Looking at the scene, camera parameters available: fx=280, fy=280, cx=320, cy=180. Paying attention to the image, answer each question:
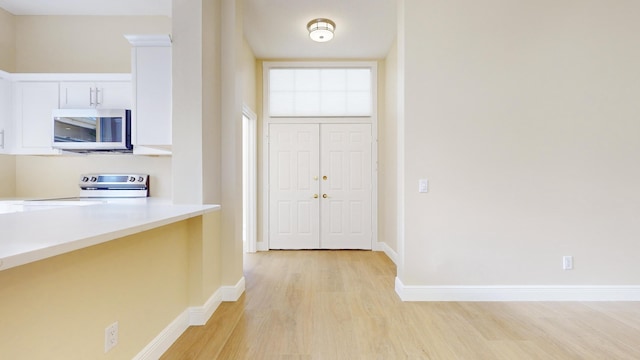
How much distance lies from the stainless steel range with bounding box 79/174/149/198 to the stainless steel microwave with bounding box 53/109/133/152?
440mm

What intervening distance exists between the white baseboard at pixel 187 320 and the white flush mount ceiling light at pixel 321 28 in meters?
2.96

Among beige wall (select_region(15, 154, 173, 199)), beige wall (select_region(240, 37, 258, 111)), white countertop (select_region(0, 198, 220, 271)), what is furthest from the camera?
beige wall (select_region(240, 37, 258, 111))

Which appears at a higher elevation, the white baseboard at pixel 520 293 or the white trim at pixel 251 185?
the white trim at pixel 251 185

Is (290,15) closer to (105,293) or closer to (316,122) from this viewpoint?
(316,122)

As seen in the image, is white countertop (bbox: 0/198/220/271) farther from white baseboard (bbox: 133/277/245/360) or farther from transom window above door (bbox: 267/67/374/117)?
transom window above door (bbox: 267/67/374/117)

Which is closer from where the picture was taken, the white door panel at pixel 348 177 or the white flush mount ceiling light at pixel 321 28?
the white flush mount ceiling light at pixel 321 28

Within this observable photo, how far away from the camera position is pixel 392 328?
85.2 inches

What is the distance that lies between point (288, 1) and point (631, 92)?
3.49m

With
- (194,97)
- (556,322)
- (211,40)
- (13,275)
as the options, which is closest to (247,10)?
(211,40)

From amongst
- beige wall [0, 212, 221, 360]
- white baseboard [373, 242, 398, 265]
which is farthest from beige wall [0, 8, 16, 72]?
white baseboard [373, 242, 398, 265]

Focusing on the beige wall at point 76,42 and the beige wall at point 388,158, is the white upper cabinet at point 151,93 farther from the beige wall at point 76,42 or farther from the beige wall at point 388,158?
the beige wall at point 388,158

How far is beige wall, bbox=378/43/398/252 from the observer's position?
3891mm

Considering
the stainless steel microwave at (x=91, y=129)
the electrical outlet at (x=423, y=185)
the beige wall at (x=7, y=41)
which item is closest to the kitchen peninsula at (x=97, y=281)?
the stainless steel microwave at (x=91, y=129)

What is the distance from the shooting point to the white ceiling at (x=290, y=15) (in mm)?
3100
